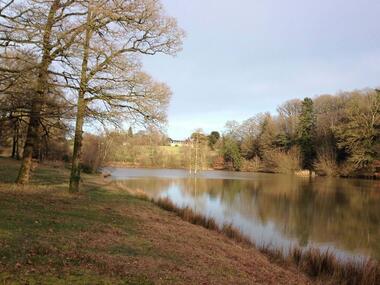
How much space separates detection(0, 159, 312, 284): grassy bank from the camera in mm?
5020

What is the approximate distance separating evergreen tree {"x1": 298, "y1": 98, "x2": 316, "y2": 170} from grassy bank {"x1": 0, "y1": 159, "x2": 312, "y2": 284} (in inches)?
2067

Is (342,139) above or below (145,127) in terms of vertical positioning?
above

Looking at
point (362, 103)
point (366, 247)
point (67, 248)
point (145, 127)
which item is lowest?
point (366, 247)

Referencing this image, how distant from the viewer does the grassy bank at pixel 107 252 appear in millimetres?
5020

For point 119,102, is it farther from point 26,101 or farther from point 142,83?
point 26,101

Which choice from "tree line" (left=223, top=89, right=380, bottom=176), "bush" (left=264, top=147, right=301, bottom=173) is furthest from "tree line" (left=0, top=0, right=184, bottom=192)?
"bush" (left=264, top=147, right=301, bottom=173)

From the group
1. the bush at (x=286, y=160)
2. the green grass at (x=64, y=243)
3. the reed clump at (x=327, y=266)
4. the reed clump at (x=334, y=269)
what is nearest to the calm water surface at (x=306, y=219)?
the reed clump at (x=327, y=266)

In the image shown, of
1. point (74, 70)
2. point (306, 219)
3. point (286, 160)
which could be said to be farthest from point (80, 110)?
point (286, 160)

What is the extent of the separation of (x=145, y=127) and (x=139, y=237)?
6.92 metres

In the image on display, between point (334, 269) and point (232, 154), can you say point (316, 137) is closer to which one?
point (232, 154)

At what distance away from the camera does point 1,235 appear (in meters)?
6.26

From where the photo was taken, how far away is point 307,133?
2392 inches

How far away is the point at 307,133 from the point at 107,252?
58.0 m

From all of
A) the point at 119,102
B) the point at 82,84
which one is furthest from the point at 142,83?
the point at 82,84
